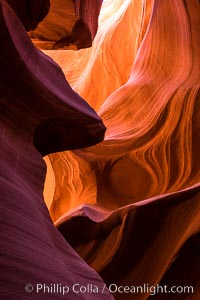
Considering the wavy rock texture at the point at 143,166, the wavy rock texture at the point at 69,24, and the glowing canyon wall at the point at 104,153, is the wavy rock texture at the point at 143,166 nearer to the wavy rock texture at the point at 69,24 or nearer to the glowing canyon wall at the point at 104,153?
the glowing canyon wall at the point at 104,153

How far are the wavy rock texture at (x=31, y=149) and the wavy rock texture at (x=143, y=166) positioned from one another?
67 centimetres

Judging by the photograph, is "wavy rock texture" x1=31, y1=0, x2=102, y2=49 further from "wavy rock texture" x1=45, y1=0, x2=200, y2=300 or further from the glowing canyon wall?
"wavy rock texture" x1=45, y1=0, x2=200, y2=300

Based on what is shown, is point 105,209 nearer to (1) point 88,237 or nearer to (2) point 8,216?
(1) point 88,237

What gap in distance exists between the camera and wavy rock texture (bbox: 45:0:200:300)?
2455 millimetres

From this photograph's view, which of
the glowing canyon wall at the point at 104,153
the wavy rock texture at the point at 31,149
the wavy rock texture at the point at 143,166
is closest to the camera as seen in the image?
the wavy rock texture at the point at 31,149

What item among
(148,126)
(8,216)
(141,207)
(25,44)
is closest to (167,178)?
(148,126)

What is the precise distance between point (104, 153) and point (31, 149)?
158 cm

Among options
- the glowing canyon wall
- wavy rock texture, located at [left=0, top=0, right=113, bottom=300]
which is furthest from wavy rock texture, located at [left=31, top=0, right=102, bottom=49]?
wavy rock texture, located at [left=0, top=0, right=113, bottom=300]

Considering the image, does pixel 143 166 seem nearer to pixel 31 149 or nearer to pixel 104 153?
pixel 104 153

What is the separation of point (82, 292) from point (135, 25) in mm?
3885

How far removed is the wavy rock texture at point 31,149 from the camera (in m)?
1.22

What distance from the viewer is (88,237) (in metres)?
2.55

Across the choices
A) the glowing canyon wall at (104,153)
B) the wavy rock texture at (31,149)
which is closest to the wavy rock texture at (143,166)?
the glowing canyon wall at (104,153)

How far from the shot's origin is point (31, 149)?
1687 mm
